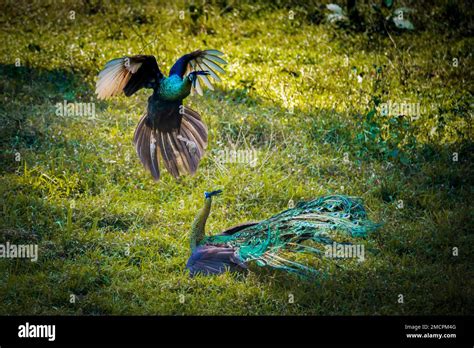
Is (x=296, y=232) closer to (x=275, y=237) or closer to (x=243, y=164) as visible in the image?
(x=275, y=237)

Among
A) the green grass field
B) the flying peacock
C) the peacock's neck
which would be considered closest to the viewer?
the green grass field

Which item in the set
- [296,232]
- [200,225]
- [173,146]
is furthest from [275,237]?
[173,146]

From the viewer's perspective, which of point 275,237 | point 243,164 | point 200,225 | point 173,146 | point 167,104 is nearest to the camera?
point 275,237

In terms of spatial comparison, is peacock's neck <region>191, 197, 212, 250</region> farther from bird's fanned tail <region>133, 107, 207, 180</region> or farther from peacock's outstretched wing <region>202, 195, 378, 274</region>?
bird's fanned tail <region>133, 107, 207, 180</region>

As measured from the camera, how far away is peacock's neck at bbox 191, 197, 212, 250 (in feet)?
19.3

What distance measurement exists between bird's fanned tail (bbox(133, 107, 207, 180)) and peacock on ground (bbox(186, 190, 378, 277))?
0.69 metres

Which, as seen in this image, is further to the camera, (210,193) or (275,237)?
(210,193)

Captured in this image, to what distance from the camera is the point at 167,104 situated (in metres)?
6.45

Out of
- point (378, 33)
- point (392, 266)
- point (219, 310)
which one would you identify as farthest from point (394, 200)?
point (378, 33)

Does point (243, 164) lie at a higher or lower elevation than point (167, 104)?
lower

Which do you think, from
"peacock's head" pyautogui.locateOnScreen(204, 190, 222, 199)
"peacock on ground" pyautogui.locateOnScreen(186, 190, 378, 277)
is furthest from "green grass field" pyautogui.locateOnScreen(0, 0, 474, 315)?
"peacock's head" pyautogui.locateOnScreen(204, 190, 222, 199)

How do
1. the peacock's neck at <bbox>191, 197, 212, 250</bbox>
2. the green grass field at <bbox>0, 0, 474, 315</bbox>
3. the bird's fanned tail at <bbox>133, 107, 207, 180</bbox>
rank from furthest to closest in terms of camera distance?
→ the bird's fanned tail at <bbox>133, 107, 207, 180</bbox> → the peacock's neck at <bbox>191, 197, 212, 250</bbox> → the green grass field at <bbox>0, 0, 474, 315</bbox>

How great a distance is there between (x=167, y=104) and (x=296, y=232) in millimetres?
1453

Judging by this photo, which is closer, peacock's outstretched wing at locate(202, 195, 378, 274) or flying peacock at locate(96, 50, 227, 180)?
peacock's outstretched wing at locate(202, 195, 378, 274)
